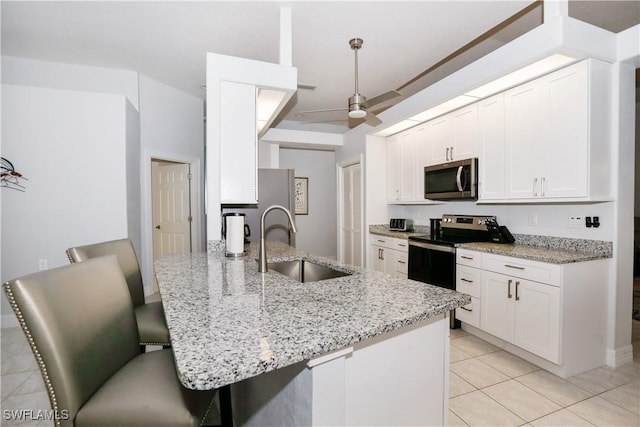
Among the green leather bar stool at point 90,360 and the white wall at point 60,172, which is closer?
the green leather bar stool at point 90,360

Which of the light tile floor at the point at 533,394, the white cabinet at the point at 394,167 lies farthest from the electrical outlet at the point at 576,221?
the white cabinet at the point at 394,167

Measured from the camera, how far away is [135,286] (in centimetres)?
184

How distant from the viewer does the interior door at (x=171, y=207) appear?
4891mm

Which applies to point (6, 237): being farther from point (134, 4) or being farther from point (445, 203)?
point (445, 203)

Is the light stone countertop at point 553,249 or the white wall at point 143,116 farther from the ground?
the white wall at point 143,116

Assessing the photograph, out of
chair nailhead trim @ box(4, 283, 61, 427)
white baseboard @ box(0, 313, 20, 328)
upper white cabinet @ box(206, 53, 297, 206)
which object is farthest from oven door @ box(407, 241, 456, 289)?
white baseboard @ box(0, 313, 20, 328)

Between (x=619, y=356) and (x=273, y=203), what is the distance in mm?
3520

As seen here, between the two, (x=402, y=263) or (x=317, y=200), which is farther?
(x=317, y=200)

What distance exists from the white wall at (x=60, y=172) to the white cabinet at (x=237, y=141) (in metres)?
1.77

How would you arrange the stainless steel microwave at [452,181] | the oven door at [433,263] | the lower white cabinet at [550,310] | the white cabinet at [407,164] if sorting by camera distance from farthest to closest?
the white cabinet at [407,164], the stainless steel microwave at [452,181], the oven door at [433,263], the lower white cabinet at [550,310]

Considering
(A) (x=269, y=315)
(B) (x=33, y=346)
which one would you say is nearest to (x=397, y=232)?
(A) (x=269, y=315)

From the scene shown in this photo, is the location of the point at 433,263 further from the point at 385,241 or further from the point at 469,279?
the point at 385,241

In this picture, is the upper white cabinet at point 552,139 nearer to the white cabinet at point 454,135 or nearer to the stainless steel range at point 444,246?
the white cabinet at point 454,135

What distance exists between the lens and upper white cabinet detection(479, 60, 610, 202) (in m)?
2.23
